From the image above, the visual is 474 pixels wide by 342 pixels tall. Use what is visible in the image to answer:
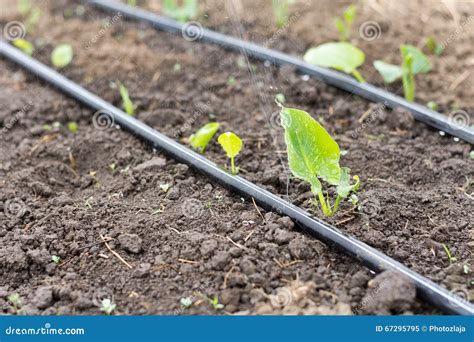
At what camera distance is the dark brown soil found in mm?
2094

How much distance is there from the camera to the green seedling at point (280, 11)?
4.04 meters

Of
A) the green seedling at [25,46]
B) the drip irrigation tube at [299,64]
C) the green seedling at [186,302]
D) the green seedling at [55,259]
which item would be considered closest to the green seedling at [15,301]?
the green seedling at [55,259]

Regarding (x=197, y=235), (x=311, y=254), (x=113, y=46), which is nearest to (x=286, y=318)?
(x=311, y=254)

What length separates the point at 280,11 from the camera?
4043mm

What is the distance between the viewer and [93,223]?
2.43 meters

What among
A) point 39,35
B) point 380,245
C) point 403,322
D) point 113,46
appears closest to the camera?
point 403,322

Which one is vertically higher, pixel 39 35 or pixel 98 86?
pixel 39 35

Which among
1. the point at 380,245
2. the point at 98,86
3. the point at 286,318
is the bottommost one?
the point at 286,318

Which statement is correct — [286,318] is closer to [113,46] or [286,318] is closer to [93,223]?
[93,223]

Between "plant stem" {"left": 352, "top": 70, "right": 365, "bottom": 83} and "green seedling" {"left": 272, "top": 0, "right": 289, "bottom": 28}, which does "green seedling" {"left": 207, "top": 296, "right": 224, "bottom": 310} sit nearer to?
"plant stem" {"left": 352, "top": 70, "right": 365, "bottom": 83}

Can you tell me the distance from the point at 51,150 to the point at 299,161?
1.31 meters

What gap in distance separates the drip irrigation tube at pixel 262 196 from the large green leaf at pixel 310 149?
163 millimetres

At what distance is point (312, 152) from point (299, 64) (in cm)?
135

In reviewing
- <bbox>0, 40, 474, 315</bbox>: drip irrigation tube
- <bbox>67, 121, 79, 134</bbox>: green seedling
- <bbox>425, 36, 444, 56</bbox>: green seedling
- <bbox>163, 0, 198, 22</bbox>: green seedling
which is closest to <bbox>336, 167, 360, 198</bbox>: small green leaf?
<bbox>0, 40, 474, 315</bbox>: drip irrigation tube
